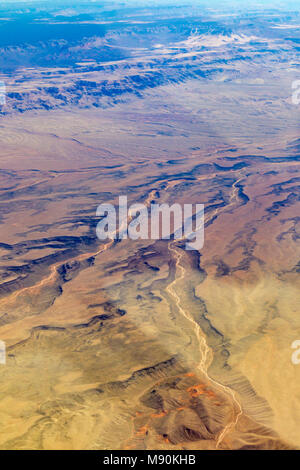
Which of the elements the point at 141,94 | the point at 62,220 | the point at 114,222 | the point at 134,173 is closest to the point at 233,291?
the point at 114,222

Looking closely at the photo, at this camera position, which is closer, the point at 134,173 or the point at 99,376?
the point at 99,376

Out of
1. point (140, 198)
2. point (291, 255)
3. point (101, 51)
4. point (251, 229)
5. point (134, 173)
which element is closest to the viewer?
point (291, 255)

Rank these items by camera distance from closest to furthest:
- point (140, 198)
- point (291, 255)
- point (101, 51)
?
point (291, 255)
point (140, 198)
point (101, 51)
